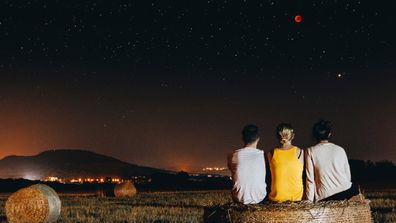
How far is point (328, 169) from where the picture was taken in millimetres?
7180

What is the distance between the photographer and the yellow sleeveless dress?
7.03m

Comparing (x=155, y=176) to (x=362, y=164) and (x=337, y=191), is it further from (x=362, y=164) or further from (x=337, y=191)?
(x=337, y=191)

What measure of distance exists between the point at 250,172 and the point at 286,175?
0.49 meters

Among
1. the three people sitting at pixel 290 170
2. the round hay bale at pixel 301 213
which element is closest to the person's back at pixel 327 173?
the three people sitting at pixel 290 170

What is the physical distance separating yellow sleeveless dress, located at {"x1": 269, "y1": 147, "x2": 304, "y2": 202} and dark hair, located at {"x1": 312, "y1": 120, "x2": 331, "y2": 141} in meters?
0.43

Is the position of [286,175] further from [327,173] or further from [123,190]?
[123,190]

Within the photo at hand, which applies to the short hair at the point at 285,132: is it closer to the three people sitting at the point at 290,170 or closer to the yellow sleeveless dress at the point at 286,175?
the three people sitting at the point at 290,170

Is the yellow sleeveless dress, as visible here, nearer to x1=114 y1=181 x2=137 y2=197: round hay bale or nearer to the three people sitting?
the three people sitting

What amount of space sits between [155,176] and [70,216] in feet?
185

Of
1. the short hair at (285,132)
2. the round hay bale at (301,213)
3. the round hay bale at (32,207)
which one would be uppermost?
the short hair at (285,132)

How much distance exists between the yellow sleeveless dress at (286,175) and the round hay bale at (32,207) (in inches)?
517

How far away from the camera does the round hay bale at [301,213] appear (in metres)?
6.38

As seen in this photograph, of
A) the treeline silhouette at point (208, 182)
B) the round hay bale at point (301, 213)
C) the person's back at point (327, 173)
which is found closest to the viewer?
the round hay bale at point (301, 213)

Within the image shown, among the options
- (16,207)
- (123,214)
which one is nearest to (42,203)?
(16,207)
